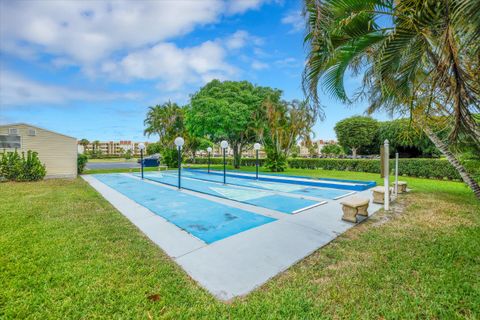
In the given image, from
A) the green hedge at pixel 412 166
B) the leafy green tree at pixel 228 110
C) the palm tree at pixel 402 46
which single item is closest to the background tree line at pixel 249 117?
the leafy green tree at pixel 228 110

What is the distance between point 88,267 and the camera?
10.5ft

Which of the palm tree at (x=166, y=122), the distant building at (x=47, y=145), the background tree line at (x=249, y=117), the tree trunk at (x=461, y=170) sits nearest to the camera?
the tree trunk at (x=461, y=170)

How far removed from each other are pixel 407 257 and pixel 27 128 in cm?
2052

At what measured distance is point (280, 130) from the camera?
1977cm

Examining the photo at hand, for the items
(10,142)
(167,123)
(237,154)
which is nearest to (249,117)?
(237,154)

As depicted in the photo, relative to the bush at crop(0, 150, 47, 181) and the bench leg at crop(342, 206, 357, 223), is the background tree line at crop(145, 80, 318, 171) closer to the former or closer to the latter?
the bush at crop(0, 150, 47, 181)

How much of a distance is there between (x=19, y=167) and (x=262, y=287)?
1677 cm

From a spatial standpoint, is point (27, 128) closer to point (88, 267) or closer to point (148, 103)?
point (88, 267)

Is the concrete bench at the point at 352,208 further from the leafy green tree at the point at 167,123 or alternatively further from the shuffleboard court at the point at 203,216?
the leafy green tree at the point at 167,123

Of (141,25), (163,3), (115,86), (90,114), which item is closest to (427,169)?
(163,3)

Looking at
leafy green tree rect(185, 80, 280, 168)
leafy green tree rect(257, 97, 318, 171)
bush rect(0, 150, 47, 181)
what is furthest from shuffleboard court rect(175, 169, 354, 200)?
bush rect(0, 150, 47, 181)

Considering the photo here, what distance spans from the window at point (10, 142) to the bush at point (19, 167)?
703mm

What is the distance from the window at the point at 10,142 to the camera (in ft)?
44.2

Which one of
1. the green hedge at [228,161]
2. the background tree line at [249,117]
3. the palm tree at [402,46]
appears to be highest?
the background tree line at [249,117]
